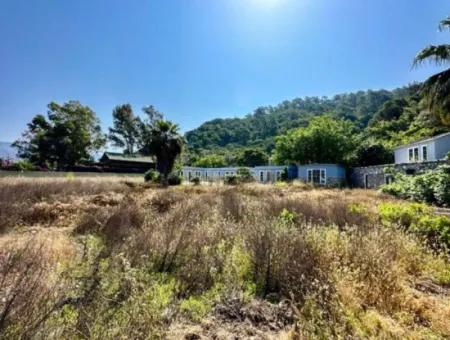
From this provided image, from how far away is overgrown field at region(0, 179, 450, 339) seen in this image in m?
2.19

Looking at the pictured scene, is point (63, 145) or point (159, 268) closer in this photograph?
point (159, 268)

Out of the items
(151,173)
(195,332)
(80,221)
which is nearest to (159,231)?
(195,332)

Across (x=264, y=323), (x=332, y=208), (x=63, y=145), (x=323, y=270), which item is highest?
(x=63, y=145)

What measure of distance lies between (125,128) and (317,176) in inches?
1509

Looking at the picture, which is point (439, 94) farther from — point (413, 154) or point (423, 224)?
point (413, 154)

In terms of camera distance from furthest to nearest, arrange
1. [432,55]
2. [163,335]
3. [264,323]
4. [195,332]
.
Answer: [432,55] < [264,323] < [195,332] < [163,335]

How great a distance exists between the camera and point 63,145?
34938 mm

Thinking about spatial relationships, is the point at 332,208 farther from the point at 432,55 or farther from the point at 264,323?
the point at 432,55

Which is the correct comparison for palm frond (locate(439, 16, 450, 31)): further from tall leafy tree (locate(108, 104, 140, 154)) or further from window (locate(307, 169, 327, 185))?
tall leafy tree (locate(108, 104, 140, 154))

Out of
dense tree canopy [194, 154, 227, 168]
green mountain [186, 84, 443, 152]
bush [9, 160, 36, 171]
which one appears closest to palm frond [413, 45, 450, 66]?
bush [9, 160, 36, 171]

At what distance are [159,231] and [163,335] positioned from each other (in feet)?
7.83

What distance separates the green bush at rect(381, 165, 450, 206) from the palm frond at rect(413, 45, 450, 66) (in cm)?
521

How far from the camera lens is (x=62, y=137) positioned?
116ft

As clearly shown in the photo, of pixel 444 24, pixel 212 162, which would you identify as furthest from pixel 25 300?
pixel 212 162
